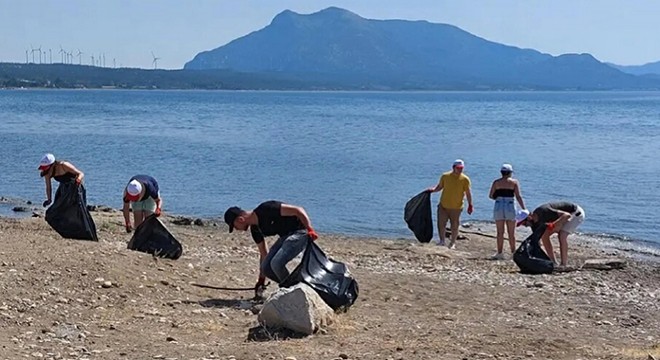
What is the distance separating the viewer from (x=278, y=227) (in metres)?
10.9

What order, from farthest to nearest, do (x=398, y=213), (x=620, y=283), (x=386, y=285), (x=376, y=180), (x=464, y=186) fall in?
(x=376, y=180)
(x=398, y=213)
(x=464, y=186)
(x=620, y=283)
(x=386, y=285)

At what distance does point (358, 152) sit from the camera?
48.6 metres

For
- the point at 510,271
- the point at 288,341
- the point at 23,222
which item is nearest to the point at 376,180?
the point at 23,222

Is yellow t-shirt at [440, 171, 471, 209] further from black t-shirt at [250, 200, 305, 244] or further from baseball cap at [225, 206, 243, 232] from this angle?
baseball cap at [225, 206, 243, 232]

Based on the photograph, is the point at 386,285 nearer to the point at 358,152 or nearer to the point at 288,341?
the point at 288,341

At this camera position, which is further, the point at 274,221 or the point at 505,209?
the point at 505,209

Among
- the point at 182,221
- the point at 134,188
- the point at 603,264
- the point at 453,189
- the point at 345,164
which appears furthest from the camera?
the point at 345,164

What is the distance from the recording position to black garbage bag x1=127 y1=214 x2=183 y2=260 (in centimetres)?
1314

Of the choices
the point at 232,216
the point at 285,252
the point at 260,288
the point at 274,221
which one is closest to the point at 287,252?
the point at 285,252

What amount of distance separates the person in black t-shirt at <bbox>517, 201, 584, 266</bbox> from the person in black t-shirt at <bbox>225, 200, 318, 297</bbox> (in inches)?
201

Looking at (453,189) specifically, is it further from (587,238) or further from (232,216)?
(232,216)

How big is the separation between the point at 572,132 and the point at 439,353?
61714 millimetres

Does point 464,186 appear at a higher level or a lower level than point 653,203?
higher

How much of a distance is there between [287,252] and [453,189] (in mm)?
6594
